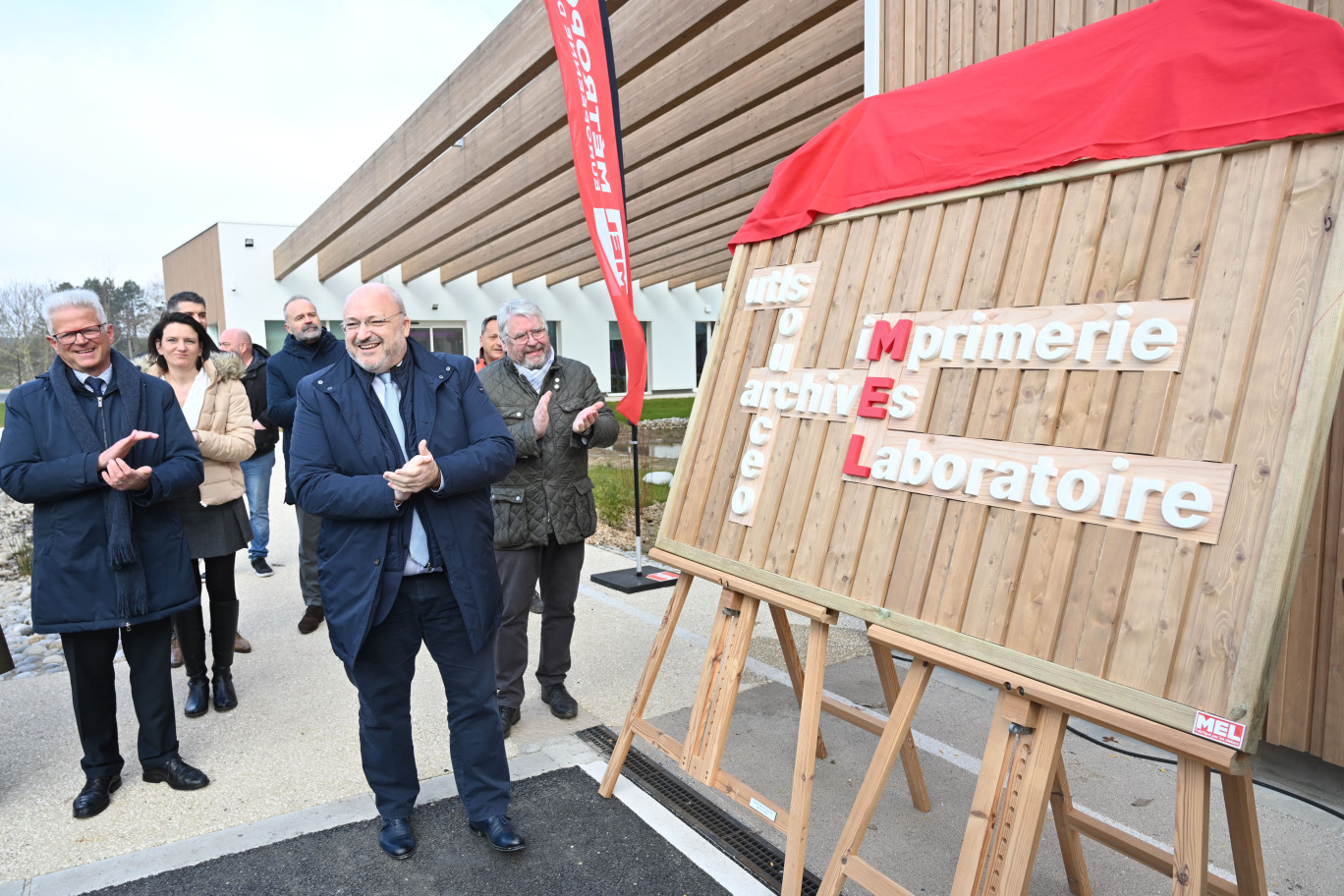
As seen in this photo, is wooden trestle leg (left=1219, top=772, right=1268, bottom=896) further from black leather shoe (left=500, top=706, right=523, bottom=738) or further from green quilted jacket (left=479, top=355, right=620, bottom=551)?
black leather shoe (left=500, top=706, right=523, bottom=738)

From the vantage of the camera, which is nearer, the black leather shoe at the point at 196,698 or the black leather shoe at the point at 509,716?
the black leather shoe at the point at 509,716

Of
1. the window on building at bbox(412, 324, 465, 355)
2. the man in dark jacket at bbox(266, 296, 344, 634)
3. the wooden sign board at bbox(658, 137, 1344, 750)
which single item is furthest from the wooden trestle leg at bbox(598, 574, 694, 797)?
the window on building at bbox(412, 324, 465, 355)

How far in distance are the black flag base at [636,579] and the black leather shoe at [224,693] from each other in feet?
9.42

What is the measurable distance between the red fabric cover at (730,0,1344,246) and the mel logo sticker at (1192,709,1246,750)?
1226 mm

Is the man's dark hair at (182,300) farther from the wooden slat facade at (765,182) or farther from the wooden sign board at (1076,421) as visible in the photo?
the wooden sign board at (1076,421)

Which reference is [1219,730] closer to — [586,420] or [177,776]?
[586,420]

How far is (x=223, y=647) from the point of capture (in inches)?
172

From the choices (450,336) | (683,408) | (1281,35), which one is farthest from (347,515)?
(450,336)

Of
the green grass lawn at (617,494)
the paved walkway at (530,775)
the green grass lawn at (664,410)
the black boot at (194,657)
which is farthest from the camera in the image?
the green grass lawn at (664,410)

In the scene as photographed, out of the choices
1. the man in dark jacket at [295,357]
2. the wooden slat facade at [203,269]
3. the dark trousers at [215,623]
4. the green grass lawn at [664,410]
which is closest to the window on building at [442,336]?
the wooden slat facade at [203,269]

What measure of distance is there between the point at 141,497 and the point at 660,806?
7.93 ft

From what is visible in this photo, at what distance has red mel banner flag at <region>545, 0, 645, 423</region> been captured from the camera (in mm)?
4629

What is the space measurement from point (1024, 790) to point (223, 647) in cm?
398

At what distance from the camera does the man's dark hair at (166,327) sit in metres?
4.34
